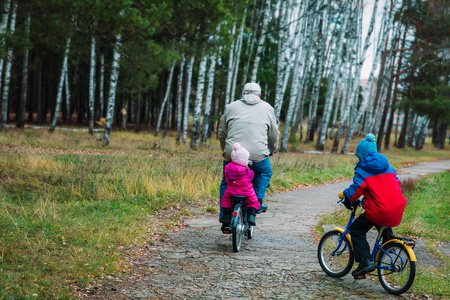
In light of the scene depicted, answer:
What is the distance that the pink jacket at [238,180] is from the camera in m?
5.53

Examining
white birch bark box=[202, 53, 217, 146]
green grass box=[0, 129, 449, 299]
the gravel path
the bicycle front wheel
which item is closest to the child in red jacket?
the bicycle front wheel

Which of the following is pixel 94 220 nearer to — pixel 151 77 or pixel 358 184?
pixel 358 184

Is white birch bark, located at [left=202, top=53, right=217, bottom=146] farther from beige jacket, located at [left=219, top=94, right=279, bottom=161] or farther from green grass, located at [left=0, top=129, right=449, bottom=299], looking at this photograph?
beige jacket, located at [left=219, top=94, right=279, bottom=161]

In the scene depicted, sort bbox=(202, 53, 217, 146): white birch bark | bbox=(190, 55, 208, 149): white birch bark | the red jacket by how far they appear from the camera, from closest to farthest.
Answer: the red jacket
bbox=(190, 55, 208, 149): white birch bark
bbox=(202, 53, 217, 146): white birch bark

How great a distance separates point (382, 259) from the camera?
4543 millimetres

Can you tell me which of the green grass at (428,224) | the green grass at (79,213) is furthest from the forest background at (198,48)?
the green grass at (428,224)

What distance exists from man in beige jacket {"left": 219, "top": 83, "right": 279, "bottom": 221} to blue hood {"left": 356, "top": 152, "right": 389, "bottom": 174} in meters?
1.63

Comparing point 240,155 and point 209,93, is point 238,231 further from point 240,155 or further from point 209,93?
point 209,93

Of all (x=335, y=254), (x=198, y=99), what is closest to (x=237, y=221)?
(x=335, y=254)

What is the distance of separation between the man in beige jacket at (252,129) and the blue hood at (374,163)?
1632 millimetres

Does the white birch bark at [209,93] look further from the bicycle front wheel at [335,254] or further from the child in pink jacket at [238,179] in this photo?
the bicycle front wheel at [335,254]

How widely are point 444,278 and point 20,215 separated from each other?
5.54 metres

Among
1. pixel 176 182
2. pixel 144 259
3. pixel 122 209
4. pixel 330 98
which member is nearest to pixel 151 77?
pixel 330 98

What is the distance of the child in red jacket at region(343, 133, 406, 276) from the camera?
4.39 m
